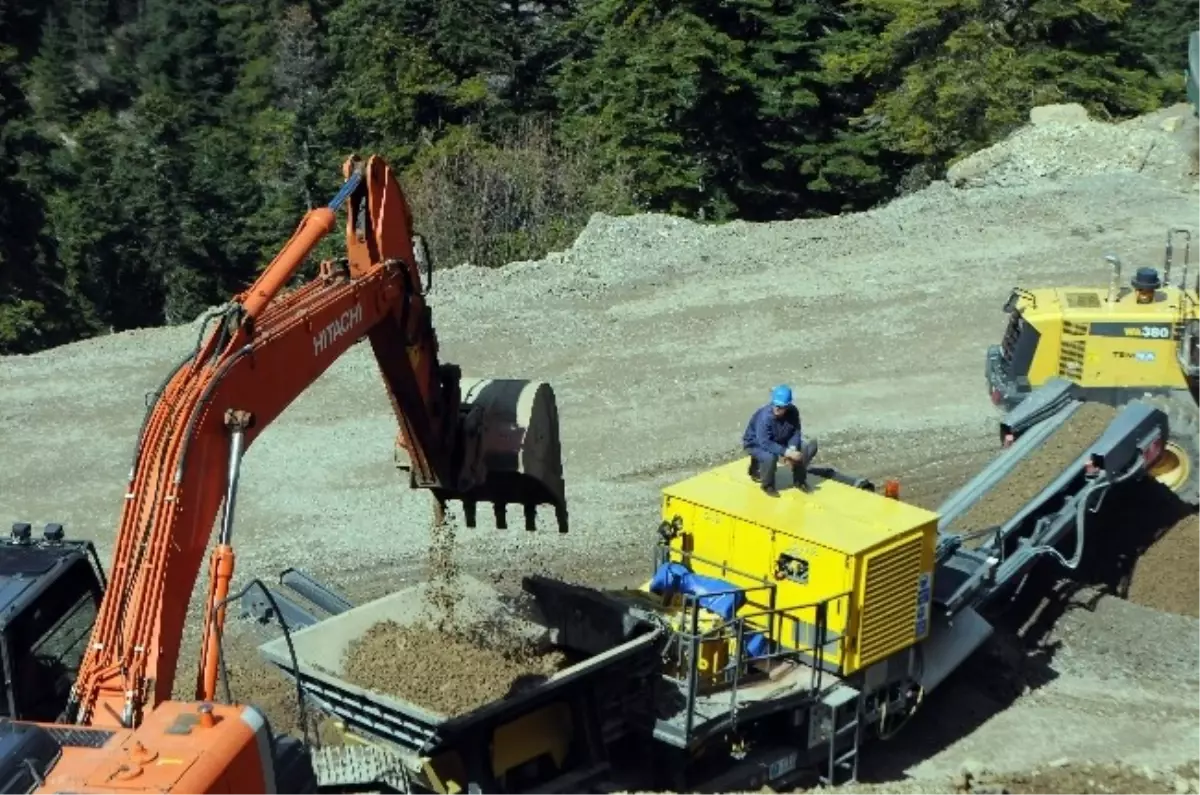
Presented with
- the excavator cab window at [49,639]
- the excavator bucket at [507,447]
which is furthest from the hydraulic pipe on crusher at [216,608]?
the excavator bucket at [507,447]

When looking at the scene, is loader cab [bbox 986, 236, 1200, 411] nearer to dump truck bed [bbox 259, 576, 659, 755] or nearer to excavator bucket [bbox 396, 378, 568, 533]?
dump truck bed [bbox 259, 576, 659, 755]

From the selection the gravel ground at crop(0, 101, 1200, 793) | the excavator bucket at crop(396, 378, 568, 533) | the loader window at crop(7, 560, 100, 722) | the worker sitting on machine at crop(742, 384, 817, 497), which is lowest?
the gravel ground at crop(0, 101, 1200, 793)

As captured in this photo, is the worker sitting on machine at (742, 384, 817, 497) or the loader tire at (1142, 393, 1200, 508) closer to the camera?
the worker sitting on machine at (742, 384, 817, 497)

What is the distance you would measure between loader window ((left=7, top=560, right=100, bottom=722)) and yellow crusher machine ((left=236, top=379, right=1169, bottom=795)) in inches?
48.6

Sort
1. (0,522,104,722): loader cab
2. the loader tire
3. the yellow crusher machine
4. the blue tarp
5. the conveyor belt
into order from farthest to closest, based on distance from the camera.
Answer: the loader tire → the conveyor belt → the blue tarp → the yellow crusher machine → (0,522,104,722): loader cab

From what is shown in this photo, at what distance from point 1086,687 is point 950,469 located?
16.8ft

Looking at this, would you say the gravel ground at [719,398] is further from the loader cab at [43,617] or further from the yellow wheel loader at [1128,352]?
the loader cab at [43,617]

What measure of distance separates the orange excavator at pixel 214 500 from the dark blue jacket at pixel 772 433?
190 cm

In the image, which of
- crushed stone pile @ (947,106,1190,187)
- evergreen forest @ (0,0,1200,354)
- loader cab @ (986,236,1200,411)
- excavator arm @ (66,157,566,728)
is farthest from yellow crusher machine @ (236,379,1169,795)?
evergreen forest @ (0,0,1200,354)

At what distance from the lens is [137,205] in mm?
45438

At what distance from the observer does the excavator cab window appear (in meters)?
8.70

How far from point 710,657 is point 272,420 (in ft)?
11.6

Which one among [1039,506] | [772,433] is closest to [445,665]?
[772,433]

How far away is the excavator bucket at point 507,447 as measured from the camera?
10352 millimetres
